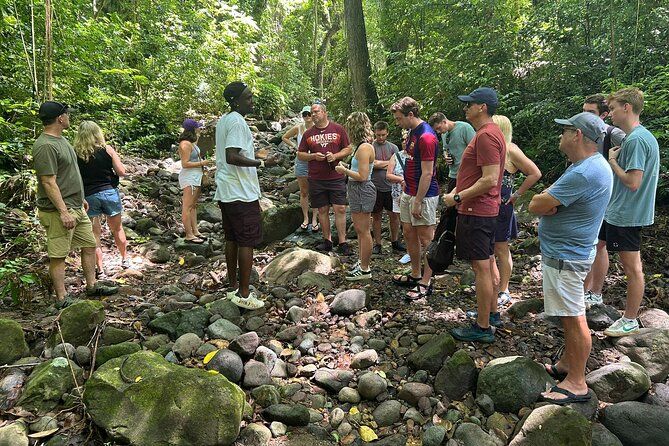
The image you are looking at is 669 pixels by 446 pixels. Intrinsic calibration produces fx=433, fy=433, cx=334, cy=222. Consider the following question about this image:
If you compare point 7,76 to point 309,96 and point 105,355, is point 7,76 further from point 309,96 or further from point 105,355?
point 309,96

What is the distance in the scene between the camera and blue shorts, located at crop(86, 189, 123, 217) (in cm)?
577

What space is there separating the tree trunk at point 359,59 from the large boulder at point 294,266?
6831 millimetres

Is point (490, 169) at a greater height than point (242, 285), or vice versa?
point (490, 169)

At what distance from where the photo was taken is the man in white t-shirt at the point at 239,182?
4629 mm

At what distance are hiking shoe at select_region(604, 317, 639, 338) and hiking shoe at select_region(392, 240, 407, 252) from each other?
134 inches

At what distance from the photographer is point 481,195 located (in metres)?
3.93

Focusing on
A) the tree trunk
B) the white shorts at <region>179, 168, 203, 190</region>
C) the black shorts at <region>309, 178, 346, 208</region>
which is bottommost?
the black shorts at <region>309, 178, 346, 208</region>

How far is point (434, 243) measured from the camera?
4488 mm

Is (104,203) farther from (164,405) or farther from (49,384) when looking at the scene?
(164,405)

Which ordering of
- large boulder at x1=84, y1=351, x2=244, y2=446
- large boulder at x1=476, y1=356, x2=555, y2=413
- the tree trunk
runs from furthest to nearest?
the tree trunk < large boulder at x1=476, y1=356, x2=555, y2=413 < large boulder at x1=84, y1=351, x2=244, y2=446

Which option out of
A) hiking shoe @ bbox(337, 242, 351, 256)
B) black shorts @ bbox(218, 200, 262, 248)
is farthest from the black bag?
hiking shoe @ bbox(337, 242, 351, 256)

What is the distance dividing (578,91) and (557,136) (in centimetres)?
110

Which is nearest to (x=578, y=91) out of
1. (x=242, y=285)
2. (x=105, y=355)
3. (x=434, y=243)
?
(x=434, y=243)

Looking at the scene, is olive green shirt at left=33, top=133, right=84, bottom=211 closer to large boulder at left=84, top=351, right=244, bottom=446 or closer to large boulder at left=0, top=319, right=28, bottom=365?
large boulder at left=0, top=319, right=28, bottom=365
